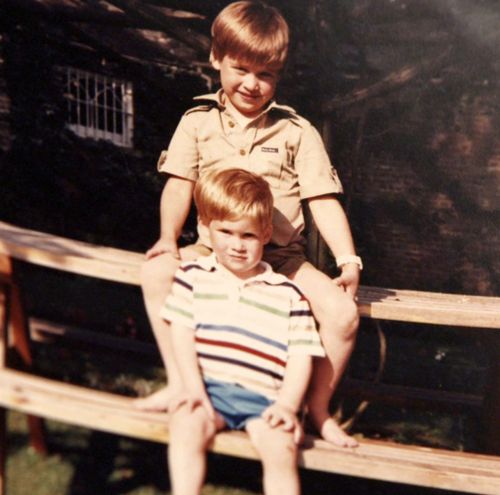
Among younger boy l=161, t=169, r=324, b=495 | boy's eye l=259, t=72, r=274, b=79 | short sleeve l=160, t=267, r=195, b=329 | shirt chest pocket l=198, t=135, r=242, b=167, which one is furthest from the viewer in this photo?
shirt chest pocket l=198, t=135, r=242, b=167

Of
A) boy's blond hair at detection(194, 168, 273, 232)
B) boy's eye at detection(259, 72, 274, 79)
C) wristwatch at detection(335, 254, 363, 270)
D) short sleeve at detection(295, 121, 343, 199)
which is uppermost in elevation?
boy's eye at detection(259, 72, 274, 79)

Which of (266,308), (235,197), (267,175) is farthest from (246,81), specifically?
(266,308)

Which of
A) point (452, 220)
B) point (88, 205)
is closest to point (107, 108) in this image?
point (88, 205)

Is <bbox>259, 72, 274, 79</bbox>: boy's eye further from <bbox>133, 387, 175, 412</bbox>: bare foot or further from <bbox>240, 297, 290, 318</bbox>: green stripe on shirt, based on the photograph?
<bbox>133, 387, 175, 412</bbox>: bare foot

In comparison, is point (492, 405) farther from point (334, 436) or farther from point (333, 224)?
point (333, 224)

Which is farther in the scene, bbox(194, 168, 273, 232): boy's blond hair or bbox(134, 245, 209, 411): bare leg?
bbox(134, 245, 209, 411): bare leg

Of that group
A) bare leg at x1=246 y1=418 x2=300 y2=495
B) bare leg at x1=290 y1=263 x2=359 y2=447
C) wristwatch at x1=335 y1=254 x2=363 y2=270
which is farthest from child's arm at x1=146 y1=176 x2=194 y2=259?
bare leg at x1=246 y1=418 x2=300 y2=495

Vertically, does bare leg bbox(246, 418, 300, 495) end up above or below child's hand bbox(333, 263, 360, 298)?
below

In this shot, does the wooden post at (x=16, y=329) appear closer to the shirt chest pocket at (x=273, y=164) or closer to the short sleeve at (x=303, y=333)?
the shirt chest pocket at (x=273, y=164)
